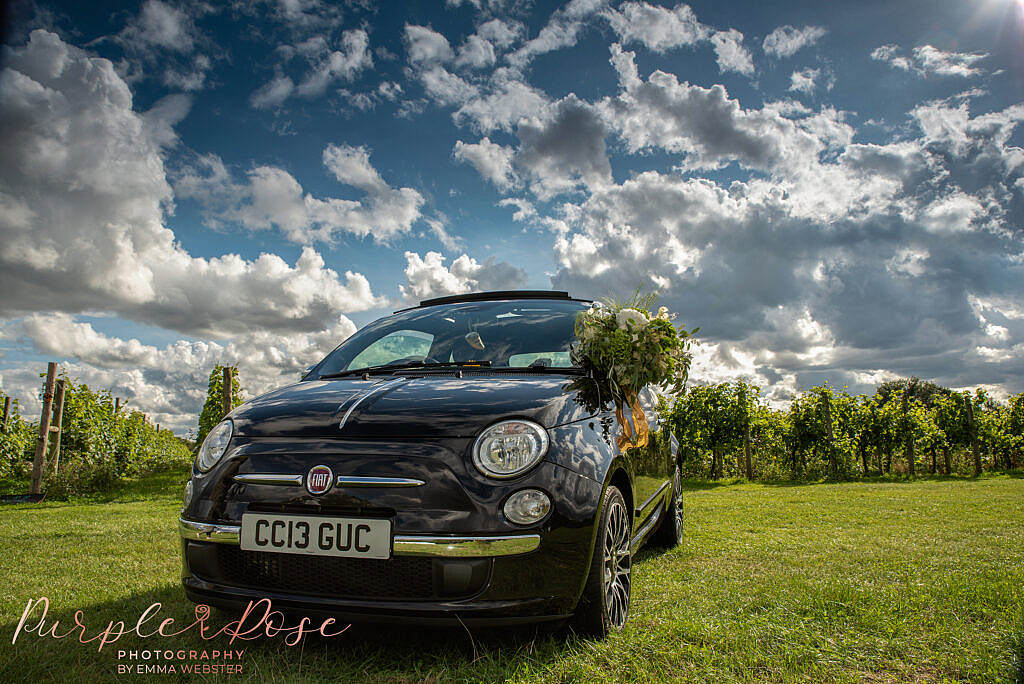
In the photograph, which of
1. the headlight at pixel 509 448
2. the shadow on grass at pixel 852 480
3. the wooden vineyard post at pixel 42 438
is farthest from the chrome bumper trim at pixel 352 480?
the shadow on grass at pixel 852 480

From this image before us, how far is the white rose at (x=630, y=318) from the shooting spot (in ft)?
9.86

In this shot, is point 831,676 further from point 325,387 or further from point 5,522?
point 5,522

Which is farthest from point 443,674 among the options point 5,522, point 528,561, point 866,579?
point 5,522

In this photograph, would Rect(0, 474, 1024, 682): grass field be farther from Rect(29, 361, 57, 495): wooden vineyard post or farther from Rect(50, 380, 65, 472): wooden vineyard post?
Rect(50, 380, 65, 472): wooden vineyard post

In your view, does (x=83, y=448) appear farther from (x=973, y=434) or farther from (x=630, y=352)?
(x=973, y=434)

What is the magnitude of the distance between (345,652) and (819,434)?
19.1 m

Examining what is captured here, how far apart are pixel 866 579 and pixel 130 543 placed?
572cm

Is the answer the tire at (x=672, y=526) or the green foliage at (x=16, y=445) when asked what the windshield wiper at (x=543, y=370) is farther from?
the green foliage at (x=16, y=445)

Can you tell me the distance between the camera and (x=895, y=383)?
65188 mm

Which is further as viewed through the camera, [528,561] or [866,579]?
[866,579]

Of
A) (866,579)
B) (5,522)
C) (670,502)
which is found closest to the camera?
(866,579)

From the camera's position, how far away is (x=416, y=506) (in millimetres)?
2119

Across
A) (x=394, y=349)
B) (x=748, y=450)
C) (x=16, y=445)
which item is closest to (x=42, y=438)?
(x=16, y=445)

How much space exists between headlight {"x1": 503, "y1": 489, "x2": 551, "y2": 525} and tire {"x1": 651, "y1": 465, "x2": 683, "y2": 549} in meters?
2.85
